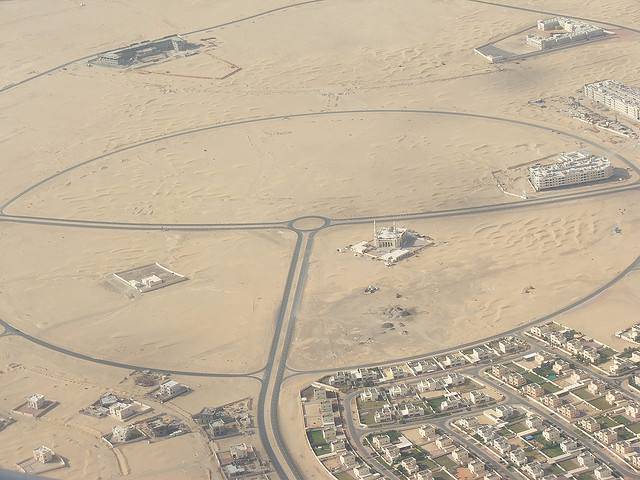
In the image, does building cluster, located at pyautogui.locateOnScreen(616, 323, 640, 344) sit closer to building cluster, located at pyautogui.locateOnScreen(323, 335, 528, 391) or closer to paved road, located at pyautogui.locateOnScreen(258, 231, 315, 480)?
building cluster, located at pyautogui.locateOnScreen(323, 335, 528, 391)

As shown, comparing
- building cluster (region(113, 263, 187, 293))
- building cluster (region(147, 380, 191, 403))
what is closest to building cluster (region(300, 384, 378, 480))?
building cluster (region(147, 380, 191, 403))

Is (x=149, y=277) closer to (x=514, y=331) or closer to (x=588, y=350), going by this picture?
(x=514, y=331)

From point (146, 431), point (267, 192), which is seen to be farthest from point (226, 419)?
point (267, 192)

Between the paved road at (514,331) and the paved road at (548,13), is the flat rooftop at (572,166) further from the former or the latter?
the paved road at (548,13)

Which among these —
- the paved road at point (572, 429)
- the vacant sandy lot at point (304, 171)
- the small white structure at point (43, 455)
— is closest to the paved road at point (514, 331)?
the paved road at point (572, 429)

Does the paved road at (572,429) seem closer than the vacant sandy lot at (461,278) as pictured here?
Yes

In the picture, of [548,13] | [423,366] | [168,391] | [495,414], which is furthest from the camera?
[548,13]

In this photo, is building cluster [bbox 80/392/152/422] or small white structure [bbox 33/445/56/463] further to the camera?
building cluster [bbox 80/392/152/422]
